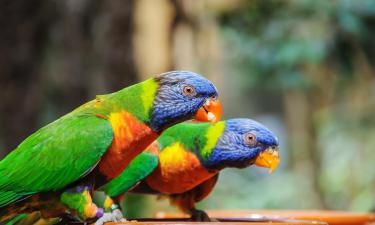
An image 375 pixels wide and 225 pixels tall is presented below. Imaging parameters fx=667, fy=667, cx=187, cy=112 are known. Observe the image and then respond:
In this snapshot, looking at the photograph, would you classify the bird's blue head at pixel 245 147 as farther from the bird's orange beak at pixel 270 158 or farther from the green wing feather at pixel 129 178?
the green wing feather at pixel 129 178

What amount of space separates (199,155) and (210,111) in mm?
350

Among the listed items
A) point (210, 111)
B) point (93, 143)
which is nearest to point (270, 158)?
point (210, 111)

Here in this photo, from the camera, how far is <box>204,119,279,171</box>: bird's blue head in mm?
2209

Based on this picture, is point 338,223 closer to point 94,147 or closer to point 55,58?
point 94,147

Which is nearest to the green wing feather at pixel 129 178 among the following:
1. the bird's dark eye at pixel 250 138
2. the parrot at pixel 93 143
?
the parrot at pixel 93 143

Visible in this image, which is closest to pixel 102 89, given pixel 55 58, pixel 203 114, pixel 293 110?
pixel 55 58

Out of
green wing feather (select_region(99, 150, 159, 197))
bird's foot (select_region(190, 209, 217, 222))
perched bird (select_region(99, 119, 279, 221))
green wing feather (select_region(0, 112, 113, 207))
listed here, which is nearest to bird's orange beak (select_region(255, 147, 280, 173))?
perched bird (select_region(99, 119, 279, 221))

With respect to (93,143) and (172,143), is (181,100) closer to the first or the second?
(93,143)

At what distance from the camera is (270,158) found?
2219 mm

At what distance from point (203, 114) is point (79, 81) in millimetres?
4064

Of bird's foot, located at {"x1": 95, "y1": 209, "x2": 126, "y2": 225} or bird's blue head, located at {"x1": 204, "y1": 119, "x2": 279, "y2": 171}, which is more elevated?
bird's foot, located at {"x1": 95, "y1": 209, "x2": 126, "y2": 225}

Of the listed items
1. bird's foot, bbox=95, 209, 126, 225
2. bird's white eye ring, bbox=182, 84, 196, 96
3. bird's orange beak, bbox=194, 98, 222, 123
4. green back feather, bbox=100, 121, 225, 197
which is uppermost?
bird's white eye ring, bbox=182, 84, 196, 96

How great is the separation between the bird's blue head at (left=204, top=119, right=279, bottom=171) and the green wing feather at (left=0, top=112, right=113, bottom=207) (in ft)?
1.76

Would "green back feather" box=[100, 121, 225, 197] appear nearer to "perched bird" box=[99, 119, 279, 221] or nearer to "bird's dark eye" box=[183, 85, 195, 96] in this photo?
"perched bird" box=[99, 119, 279, 221]
